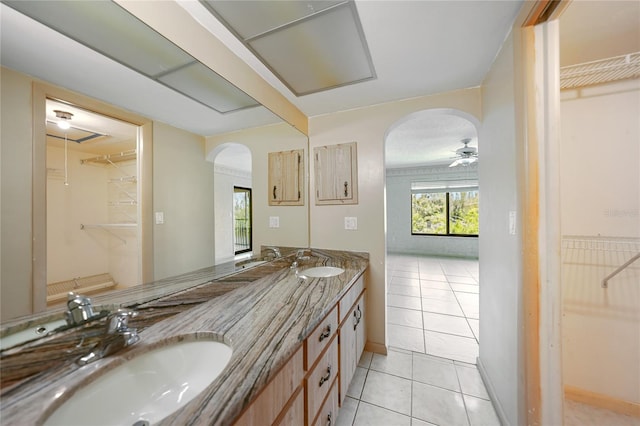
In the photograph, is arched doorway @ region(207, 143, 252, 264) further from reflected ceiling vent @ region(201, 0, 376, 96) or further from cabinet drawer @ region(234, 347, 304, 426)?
cabinet drawer @ region(234, 347, 304, 426)

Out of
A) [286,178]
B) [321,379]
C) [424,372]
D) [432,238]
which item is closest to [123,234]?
[321,379]

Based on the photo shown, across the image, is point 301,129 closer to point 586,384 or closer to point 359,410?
point 359,410

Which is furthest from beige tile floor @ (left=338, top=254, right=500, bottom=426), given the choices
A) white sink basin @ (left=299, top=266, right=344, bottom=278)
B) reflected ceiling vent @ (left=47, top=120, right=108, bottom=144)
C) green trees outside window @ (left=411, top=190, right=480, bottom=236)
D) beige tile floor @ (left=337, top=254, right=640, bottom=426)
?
green trees outside window @ (left=411, top=190, right=480, bottom=236)

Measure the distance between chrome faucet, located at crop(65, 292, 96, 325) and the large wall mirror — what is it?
0.12ft

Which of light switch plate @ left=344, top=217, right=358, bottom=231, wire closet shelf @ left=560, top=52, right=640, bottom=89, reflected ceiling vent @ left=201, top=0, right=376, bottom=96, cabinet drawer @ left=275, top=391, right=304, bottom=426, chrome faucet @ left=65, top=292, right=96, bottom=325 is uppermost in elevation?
reflected ceiling vent @ left=201, top=0, right=376, bottom=96

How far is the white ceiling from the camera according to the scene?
67 cm

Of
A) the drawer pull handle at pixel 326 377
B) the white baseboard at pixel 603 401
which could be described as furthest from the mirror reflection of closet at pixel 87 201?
the white baseboard at pixel 603 401

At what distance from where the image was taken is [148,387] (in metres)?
0.69

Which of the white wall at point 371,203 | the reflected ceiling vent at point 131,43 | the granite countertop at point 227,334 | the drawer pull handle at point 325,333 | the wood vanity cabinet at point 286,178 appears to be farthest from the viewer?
the white wall at point 371,203

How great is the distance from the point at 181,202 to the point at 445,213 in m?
6.39

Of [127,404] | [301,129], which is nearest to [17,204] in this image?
[127,404]

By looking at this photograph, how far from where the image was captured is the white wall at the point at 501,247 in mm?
1135

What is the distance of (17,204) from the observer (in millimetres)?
601

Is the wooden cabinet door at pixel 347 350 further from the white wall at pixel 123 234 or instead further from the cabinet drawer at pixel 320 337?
the white wall at pixel 123 234
